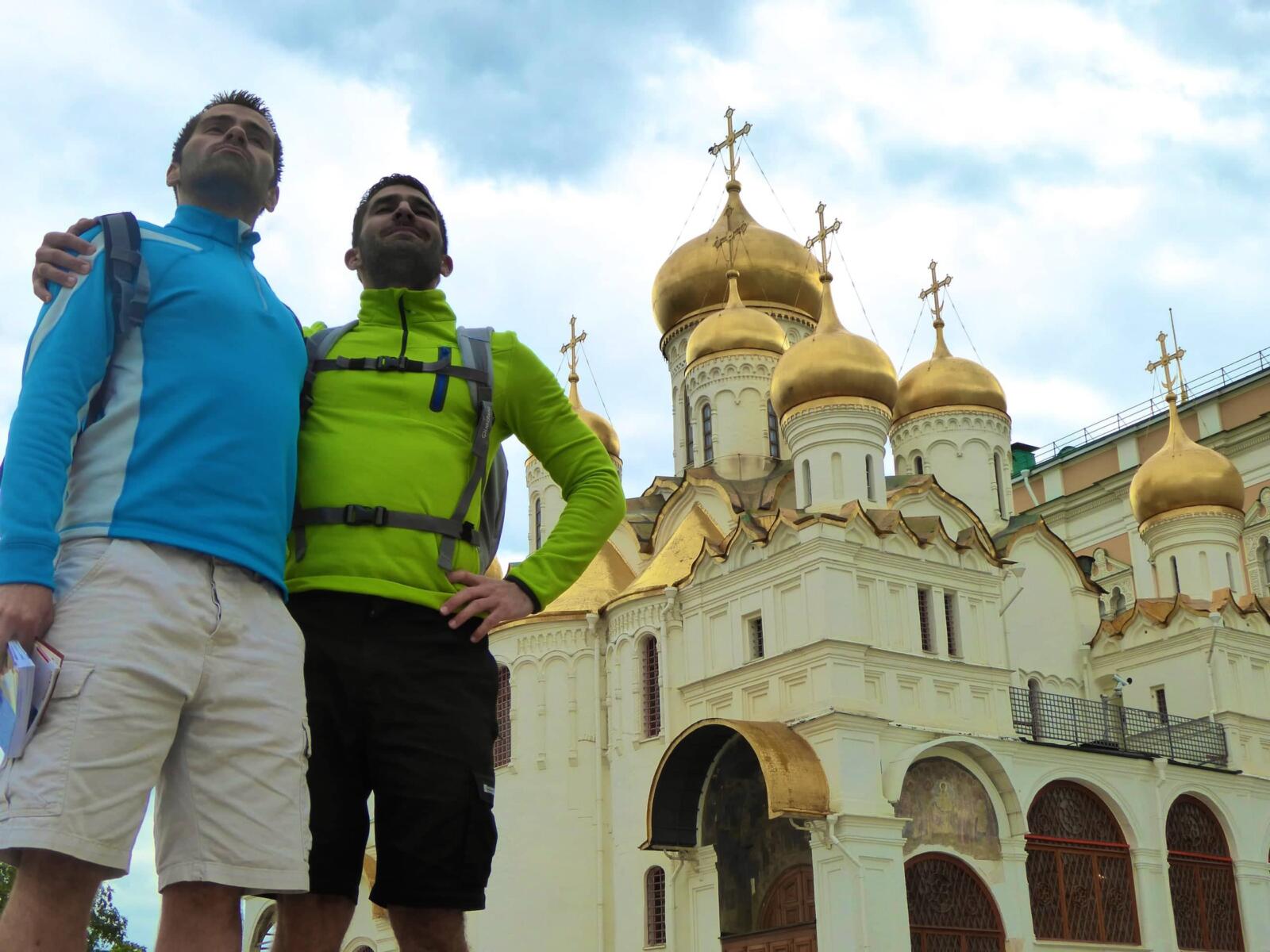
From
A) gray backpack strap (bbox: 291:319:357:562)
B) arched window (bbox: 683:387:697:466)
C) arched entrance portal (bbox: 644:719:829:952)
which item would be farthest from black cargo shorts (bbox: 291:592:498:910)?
arched window (bbox: 683:387:697:466)

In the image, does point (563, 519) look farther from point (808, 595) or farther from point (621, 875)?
point (621, 875)

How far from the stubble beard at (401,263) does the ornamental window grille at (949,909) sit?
1441 cm

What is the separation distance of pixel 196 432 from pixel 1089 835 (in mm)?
17610

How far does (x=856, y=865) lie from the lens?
52.5 feet

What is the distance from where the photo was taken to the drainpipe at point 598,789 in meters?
19.7

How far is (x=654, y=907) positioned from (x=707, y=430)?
9.18 metres

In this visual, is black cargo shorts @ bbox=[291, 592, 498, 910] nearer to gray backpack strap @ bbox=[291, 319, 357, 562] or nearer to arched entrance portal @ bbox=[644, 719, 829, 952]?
gray backpack strap @ bbox=[291, 319, 357, 562]

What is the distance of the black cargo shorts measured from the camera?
3.07 m

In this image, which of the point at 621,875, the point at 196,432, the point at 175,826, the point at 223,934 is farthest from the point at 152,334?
the point at 621,875

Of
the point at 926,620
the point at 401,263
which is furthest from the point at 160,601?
the point at 926,620

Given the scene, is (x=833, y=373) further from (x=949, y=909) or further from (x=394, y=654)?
(x=394, y=654)

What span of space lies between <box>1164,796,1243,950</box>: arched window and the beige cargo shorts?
59.9 ft

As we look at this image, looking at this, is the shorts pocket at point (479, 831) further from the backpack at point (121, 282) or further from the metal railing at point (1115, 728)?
the metal railing at point (1115, 728)

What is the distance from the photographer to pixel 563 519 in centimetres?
346
